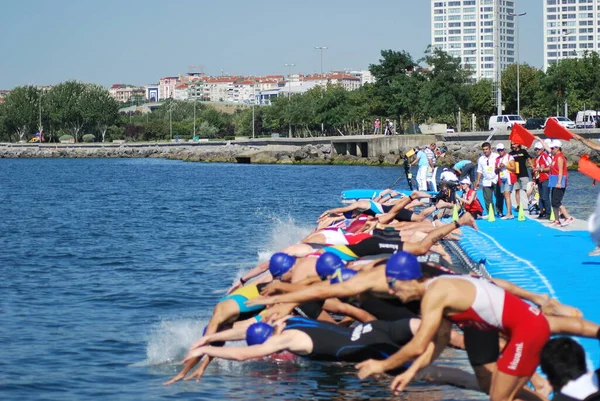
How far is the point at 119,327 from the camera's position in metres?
14.7

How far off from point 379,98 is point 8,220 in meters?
61.2

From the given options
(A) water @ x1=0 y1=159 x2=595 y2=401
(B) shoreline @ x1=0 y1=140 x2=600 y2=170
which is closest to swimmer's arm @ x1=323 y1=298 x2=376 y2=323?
(A) water @ x1=0 y1=159 x2=595 y2=401

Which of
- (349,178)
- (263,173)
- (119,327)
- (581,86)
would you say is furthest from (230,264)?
(581,86)

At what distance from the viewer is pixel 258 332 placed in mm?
9203

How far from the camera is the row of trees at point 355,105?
8400 centimetres

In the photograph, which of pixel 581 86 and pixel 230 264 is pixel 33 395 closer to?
pixel 230 264

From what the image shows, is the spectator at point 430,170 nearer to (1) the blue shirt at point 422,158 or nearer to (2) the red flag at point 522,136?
(1) the blue shirt at point 422,158

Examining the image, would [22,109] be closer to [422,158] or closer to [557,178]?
[422,158]

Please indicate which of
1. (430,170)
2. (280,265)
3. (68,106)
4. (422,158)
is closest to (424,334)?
(280,265)

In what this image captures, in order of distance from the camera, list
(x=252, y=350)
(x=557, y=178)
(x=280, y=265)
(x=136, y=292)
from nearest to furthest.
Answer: (x=252, y=350), (x=280, y=265), (x=136, y=292), (x=557, y=178)

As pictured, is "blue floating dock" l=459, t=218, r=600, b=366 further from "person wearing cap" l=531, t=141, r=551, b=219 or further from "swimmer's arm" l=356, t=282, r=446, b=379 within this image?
"swimmer's arm" l=356, t=282, r=446, b=379

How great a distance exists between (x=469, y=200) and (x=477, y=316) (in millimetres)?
14288

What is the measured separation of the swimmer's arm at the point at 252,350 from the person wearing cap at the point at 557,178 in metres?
11.1

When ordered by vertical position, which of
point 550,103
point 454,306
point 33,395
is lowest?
point 33,395
